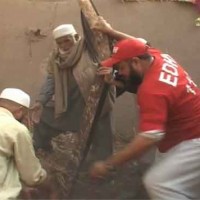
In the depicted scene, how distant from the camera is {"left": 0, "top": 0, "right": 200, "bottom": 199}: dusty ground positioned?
294 inches

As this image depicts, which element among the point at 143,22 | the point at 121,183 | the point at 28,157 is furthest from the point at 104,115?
the point at 28,157

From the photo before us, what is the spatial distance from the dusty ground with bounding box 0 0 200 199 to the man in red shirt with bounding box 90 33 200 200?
2.57 m

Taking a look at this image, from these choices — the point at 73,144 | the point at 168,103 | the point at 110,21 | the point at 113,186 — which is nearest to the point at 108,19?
the point at 110,21

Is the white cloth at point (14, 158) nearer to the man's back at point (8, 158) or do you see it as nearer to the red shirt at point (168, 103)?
the man's back at point (8, 158)

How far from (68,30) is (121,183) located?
1.47 metres

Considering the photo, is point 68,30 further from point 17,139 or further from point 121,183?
point 17,139

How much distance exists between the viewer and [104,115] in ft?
21.1

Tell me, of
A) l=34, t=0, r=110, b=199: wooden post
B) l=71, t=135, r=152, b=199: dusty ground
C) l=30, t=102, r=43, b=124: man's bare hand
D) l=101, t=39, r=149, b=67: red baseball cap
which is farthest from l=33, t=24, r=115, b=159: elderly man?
l=101, t=39, r=149, b=67: red baseball cap

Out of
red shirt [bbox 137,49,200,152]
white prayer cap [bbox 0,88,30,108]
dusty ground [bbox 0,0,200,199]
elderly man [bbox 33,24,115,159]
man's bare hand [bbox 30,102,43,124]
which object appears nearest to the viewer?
red shirt [bbox 137,49,200,152]

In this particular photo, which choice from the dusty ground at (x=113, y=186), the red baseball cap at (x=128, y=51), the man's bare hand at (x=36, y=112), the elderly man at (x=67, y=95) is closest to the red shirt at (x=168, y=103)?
the red baseball cap at (x=128, y=51)

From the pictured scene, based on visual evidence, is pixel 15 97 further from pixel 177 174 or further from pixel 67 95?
pixel 67 95

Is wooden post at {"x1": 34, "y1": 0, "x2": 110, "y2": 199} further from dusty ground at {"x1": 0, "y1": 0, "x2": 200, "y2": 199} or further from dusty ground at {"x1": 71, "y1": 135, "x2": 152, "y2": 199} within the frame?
dusty ground at {"x1": 0, "y1": 0, "x2": 200, "y2": 199}

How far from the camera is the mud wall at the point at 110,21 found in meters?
7.46

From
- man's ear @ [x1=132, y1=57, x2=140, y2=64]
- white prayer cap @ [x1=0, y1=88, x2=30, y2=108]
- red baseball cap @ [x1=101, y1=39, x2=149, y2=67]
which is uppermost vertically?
red baseball cap @ [x1=101, y1=39, x2=149, y2=67]
